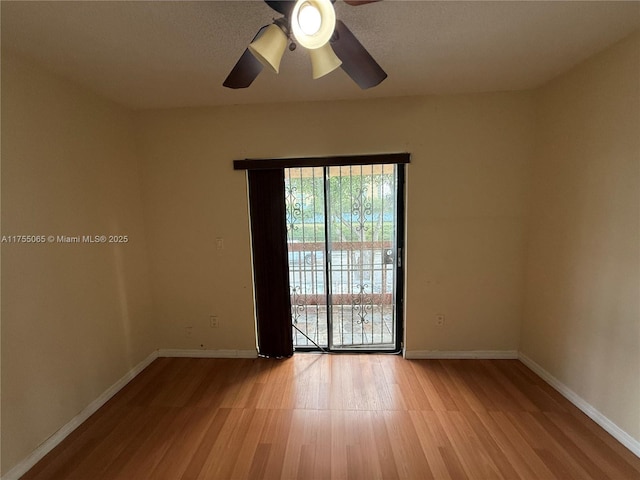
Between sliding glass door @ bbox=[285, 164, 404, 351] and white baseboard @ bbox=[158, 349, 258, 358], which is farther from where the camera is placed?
white baseboard @ bbox=[158, 349, 258, 358]

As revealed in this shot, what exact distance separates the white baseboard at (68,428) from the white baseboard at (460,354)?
2.42 meters

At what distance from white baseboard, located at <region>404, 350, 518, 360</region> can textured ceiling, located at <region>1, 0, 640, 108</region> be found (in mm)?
2259

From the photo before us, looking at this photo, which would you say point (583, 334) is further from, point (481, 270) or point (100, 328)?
point (100, 328)

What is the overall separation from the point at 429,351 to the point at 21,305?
2.93 m

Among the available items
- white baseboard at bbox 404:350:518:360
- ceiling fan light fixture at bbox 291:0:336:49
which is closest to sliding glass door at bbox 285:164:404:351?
white baseboard at bbox 404:350:518:360

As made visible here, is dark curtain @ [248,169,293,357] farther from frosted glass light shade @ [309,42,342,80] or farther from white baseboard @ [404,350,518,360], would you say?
frosted glass light shade @ [309,42,342,80]

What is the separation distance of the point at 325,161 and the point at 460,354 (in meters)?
2.14

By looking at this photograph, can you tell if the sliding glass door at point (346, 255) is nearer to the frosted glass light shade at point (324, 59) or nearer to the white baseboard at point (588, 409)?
the white baseboard at point (588, 409)

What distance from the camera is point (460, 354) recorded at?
2.50 meters

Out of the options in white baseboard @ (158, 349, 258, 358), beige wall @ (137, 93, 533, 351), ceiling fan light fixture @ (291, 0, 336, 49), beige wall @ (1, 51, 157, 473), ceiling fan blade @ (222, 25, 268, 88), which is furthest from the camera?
white baseboard @ (158, 349, 258, 358)

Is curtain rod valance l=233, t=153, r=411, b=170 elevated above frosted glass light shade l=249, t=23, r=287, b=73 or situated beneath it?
situated beneath

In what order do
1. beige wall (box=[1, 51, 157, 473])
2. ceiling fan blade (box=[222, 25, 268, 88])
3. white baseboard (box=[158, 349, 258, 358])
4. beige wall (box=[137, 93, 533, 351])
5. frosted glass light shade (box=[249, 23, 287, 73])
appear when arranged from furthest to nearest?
white baseboard (box=[158, 349, 258, 358])
beige wall (box=[137, 93, 533, 351])
beige wall (box=[1, 51, 157, 473])
ceiling fan blade (box=[222, 25, 268, 88])
frosted glass light shade (box=[249, 23, 287, 73])

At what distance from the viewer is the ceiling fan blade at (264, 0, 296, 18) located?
0.99 meters

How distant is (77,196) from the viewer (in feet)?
6.06
